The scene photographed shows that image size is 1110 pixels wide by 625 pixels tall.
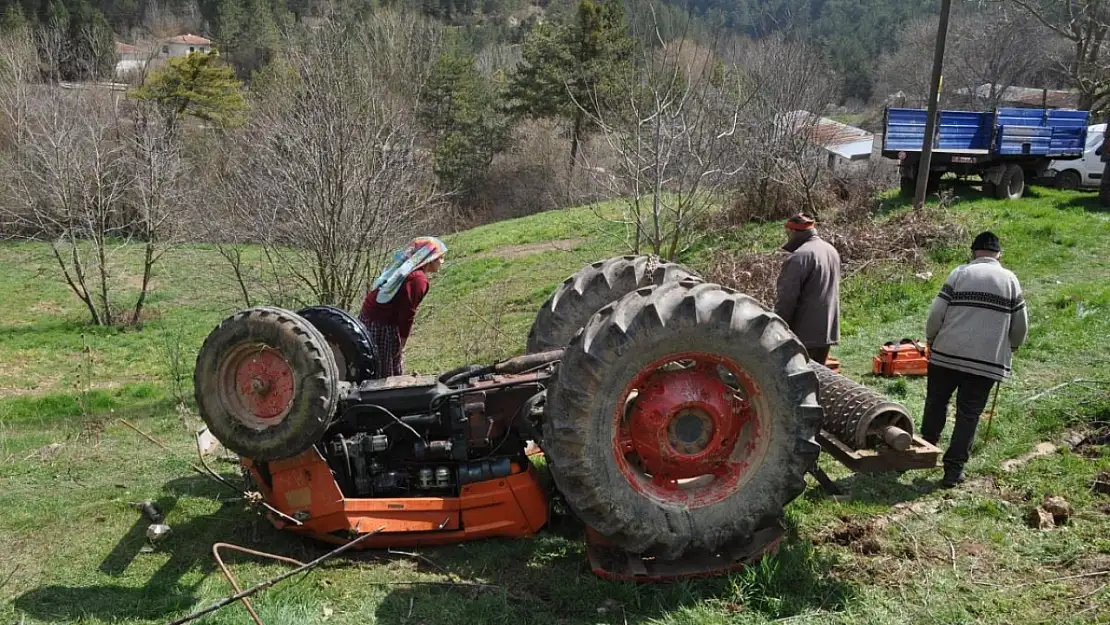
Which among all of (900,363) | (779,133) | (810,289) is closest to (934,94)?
(779,133)

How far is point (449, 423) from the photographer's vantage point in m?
4.92

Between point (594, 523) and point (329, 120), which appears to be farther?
point (329, 120)

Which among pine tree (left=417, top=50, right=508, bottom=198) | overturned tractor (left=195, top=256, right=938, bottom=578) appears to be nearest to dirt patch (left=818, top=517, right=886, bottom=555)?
overturned tractor (left=195, top=256, right=938, bottom=578)

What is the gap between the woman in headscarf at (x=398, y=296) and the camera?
248 inches

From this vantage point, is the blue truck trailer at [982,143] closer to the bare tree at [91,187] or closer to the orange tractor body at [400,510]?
the orange tractor body at [400,510]

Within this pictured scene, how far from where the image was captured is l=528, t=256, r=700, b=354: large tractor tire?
555 cm

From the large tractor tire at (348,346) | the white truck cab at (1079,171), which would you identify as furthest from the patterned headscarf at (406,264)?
the white truck cab at (1079,171)

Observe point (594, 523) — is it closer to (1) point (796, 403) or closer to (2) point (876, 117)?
(1) point (796, 403)

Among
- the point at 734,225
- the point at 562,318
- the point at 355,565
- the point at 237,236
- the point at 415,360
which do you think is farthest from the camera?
the point at 734,225

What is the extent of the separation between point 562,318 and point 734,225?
42.7 feet

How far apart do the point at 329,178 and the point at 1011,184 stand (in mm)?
12943

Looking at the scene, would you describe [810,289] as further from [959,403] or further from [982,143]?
[982,143]

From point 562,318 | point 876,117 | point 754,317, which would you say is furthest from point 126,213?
point 876,117

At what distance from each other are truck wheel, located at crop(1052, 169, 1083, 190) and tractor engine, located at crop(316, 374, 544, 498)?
18741 millimetres
